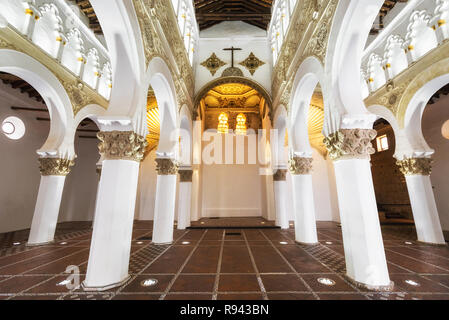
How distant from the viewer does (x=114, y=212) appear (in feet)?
9.16

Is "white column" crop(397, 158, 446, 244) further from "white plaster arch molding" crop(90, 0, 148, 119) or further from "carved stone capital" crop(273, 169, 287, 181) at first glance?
"white plaster arch molding" crop(90, 0, 148, 119)

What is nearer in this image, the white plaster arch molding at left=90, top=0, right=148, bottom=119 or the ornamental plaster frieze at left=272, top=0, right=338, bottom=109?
the white plaster arch molding at left=90, top=0, right=148, bottom=119

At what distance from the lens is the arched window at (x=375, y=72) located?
5996mm

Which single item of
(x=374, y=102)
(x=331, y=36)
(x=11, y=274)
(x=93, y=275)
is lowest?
(x=11, y=274)

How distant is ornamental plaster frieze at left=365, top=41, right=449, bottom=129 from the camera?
4340 mm

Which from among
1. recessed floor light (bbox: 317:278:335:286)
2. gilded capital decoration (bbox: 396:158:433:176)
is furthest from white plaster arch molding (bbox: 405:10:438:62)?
recessed floor light (bbox: 317:278:335:286)

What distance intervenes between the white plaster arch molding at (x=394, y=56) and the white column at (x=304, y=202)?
404 centimetres

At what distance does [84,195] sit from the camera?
1070cm

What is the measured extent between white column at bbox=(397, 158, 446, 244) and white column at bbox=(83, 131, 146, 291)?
7.55 m

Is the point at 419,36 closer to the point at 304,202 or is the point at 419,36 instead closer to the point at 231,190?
the point at 304,202

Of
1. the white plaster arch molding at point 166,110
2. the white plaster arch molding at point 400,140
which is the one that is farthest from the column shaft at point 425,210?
the white plaster arch molding at point 166,110

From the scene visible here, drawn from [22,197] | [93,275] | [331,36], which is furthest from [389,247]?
[22,197]

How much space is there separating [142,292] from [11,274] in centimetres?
267

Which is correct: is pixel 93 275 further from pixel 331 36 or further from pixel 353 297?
pixel 331 36
